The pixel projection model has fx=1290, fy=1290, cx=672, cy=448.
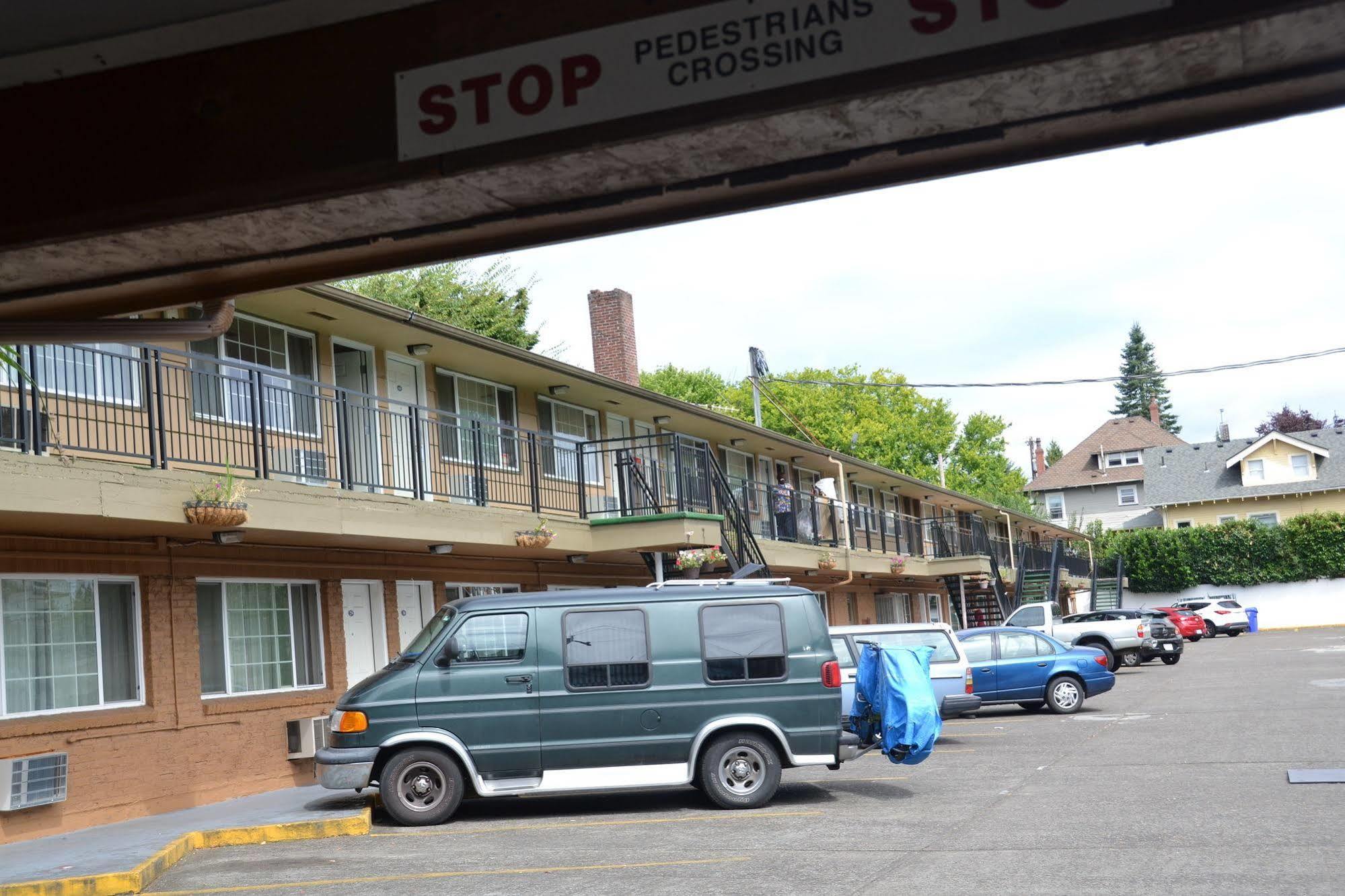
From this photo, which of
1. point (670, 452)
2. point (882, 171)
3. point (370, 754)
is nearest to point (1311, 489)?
point (670, 452)

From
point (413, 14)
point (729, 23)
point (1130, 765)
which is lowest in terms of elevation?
point (1130, 765)

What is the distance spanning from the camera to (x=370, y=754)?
482 inches

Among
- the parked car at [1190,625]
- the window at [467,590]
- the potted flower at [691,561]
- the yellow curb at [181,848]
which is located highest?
the potted flower at [691,561]

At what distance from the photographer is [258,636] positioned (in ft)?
52.7

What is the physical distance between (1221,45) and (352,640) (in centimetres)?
1581

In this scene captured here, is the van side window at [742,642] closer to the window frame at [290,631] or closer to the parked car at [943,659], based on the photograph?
the window frame at [290,631]

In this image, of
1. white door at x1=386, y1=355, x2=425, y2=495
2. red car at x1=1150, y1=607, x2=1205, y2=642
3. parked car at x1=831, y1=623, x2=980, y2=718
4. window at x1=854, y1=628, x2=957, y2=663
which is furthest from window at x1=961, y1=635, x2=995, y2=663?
red car at x1=1150, y1=607, x2=1205, y2=642

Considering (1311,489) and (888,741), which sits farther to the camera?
(1311,489)

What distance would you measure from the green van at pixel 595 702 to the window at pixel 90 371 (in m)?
3.89

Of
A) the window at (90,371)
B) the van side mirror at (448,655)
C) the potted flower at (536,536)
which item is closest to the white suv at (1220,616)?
the potted flower at (536,536)

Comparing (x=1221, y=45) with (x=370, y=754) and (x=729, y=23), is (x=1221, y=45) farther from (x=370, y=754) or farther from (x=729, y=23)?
(x=370, y=754)

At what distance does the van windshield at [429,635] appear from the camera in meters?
12.7

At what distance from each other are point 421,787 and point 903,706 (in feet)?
15.9

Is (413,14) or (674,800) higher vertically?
(413,14)
